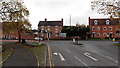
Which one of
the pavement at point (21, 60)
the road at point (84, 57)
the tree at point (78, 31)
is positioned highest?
the tree at point (78, 31)

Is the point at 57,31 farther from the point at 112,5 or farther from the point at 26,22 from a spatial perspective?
the point at 112,5

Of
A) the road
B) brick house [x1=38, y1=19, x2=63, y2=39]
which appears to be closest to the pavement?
the road

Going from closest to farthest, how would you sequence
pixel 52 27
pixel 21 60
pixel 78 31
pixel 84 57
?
1. pixel 21 60
2. pixel 84 57
3. pixel 78 31
4. pixel 52 27

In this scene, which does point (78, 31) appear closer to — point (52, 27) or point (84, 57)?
point (52, 27)

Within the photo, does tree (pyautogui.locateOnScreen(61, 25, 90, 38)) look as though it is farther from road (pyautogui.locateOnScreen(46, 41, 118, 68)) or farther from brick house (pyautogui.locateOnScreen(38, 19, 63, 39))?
road (pyautogui.locateOnScreen(46, 41, 118, 68))

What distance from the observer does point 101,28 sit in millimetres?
80312

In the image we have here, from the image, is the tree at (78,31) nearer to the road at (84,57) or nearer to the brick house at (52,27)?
the brick house at (52,27)

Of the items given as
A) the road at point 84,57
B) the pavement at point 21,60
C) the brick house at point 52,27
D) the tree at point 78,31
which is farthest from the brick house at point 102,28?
the pavement at point 21,60

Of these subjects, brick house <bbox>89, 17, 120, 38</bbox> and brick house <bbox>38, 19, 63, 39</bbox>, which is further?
brick house <bbox>38, 19, 63, 39</bbox>

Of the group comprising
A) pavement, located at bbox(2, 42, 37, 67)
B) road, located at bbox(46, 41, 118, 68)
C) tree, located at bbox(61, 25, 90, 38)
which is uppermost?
tree, located at bbox(61, 25, 90, 38)

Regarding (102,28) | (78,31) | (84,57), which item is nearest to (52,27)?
(78,31)

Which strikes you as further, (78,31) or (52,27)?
(52,27)

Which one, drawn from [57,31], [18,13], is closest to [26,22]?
[18,13]

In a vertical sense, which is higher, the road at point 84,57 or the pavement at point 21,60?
the pavement at point 21,60
